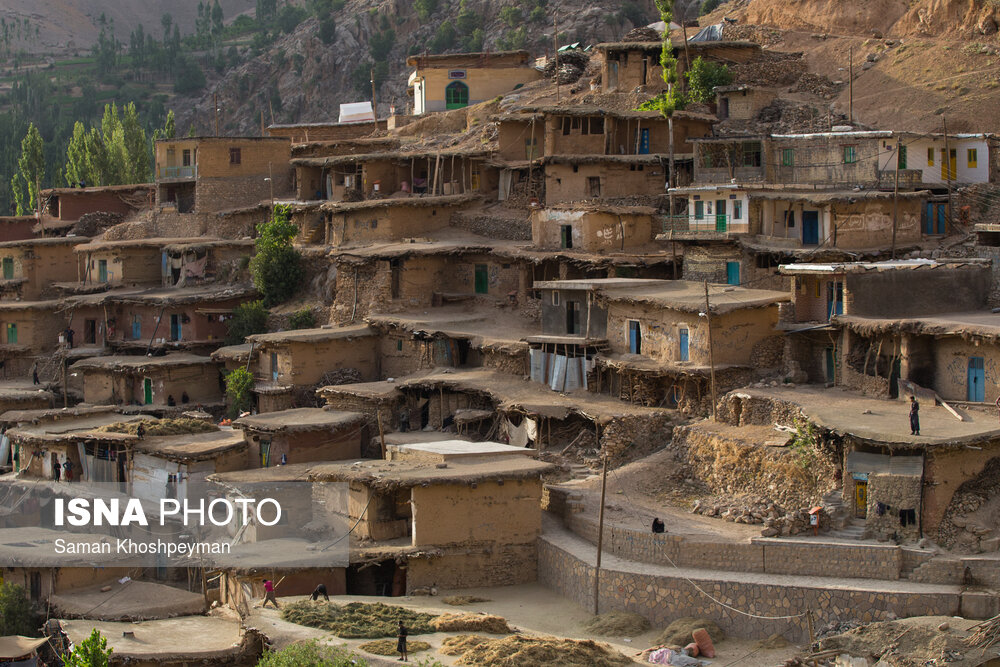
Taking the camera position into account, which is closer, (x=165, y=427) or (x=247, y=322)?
(x=165, y=427)

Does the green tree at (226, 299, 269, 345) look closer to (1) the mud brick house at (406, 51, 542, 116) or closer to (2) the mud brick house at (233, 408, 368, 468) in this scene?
(2) the mud brick house at (233, 408, 368, 468)

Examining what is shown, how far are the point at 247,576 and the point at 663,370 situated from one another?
10611mm

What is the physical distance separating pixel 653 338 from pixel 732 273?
14.7 feet

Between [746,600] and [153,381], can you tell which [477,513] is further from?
[153,381]

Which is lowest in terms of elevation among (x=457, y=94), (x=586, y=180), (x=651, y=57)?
(x=586, y=180)

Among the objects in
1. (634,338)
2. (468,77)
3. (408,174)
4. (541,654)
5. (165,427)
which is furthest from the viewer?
(468,77)

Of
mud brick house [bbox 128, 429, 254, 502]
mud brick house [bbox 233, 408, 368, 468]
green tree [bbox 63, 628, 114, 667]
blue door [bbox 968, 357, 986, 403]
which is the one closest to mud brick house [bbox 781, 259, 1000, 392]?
blue door [bbox 968, 357, 986, 403]

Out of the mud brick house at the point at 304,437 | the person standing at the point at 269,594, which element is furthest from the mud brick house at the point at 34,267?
the person standing at the point at 269,594

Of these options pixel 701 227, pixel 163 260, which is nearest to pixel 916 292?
pixel 701 227

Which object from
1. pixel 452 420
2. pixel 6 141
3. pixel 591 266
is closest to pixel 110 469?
pixel 452 420

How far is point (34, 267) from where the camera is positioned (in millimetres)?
51031

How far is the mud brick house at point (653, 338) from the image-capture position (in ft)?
110

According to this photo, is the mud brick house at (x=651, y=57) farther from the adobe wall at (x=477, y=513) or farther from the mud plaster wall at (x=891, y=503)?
the mud plaster wall at (x=891, y=503)

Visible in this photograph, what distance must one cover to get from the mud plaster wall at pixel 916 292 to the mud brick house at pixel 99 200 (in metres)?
31.9
